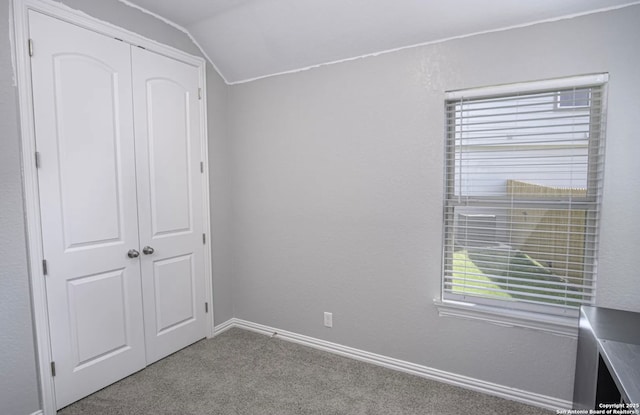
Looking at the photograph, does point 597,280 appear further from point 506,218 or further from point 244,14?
point 244,14

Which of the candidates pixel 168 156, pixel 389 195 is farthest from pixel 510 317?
pixel 168 156

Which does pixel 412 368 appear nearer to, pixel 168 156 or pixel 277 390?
pixel 277 390

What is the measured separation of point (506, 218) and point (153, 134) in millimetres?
2522

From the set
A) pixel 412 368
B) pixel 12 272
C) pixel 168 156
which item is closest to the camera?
pixel 12 272

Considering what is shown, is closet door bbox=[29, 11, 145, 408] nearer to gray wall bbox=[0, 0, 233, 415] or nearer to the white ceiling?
gray wall bbox=[0, 0, 233, 415]

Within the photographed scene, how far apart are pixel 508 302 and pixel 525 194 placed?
0.69m

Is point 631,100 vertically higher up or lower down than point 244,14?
lower down

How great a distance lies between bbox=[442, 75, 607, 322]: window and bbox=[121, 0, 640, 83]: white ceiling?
405 millimetres

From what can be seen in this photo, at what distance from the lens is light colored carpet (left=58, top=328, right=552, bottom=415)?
78.4 inches

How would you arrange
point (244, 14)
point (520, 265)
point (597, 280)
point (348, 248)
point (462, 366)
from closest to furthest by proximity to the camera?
1. point (597, 280)
2. point (520, 265)
3. point (462, 366)
4. point (244, 14)
5. point (348, 248)

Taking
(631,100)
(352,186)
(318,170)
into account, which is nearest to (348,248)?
(352,186)

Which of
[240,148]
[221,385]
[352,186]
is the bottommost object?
[221,385]

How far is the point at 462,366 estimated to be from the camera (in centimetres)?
219

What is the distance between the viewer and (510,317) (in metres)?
2.03
